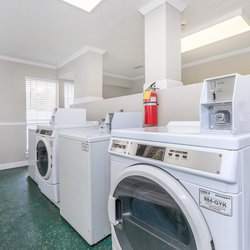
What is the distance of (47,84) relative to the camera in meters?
4.76

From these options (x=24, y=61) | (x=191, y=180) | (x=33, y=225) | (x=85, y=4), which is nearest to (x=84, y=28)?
(x=85, y=4)

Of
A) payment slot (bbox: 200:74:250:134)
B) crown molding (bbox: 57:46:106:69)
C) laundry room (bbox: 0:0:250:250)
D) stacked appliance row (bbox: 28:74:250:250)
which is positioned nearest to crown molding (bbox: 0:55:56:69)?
laundry room (bbox: 0:0:250:250)

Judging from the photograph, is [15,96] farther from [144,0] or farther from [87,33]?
[144,0]

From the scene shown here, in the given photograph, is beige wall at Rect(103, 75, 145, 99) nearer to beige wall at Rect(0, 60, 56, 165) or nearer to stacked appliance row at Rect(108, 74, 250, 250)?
beige wall at Rect(0, 60, 56, 165)

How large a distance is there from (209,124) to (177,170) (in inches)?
13.6

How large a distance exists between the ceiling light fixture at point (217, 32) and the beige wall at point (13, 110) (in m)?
3.69

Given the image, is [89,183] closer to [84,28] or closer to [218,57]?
[84,28]

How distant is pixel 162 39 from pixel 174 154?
1.88 meters

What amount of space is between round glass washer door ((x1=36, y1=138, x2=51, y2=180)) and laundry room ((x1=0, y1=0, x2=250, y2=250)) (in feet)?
0.05

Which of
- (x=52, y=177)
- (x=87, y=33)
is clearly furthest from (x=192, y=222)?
(x=87, y=33)

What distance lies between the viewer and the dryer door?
706 millimetres

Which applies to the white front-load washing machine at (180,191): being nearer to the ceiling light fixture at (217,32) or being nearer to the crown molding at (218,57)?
the ceiling light fixture at (217,32)

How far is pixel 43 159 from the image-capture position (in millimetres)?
2523

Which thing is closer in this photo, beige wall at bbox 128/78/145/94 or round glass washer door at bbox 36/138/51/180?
round glass washer door at bbox 36/138/51/180
